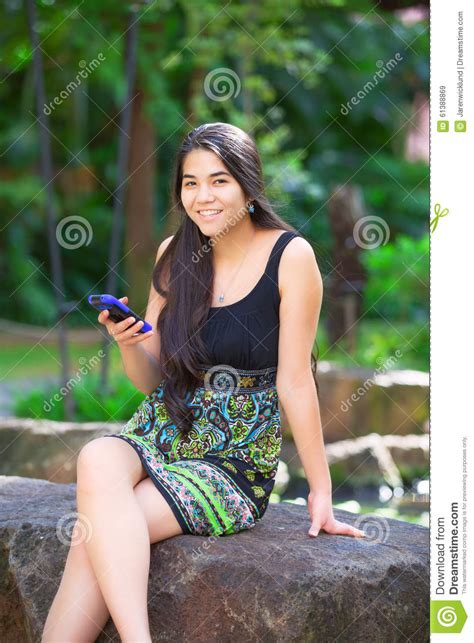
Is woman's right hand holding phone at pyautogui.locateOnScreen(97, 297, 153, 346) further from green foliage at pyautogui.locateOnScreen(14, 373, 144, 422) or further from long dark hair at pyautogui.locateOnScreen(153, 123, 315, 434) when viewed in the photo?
green foliage at pyautogui.locateOnScreen(14, 373, 144, 422)

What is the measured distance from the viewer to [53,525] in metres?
2.68

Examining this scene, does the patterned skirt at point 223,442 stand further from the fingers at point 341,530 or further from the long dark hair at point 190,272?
the fingers at point 341,530

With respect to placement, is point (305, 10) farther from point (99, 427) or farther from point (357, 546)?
point (357, 546)

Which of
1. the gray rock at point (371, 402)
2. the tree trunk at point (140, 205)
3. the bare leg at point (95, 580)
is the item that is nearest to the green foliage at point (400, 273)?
the gray rock at point (371, 402)

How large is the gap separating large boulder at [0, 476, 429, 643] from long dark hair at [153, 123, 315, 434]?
1.36 ft

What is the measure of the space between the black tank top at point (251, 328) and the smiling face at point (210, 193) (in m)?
0.18

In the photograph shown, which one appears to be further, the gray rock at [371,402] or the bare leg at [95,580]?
the gray rock at [371,402]

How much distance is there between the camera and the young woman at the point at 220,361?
2.57 metres

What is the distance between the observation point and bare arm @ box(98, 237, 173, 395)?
2.62 metres

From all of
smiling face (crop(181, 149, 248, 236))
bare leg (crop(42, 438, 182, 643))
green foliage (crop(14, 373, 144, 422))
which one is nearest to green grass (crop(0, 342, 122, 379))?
green foliage (crop(14, 373, 144, 422))

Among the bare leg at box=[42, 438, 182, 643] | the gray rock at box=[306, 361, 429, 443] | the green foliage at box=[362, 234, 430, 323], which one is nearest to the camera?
the bare leg at box=[42, 438, 182, 643]

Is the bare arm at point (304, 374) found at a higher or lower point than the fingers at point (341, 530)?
higher
